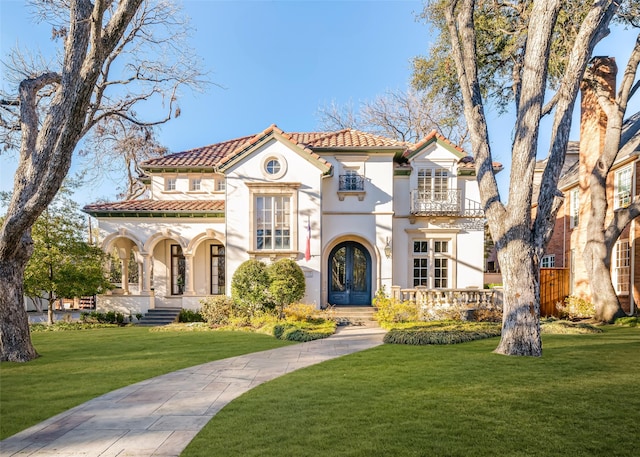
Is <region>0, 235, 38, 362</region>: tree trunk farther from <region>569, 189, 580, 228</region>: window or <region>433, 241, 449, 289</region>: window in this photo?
<region>569, 189, 580, 228</region>: window

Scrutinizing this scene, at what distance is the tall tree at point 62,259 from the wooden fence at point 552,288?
19232 millimetres

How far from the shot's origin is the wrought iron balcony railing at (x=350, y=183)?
15.6 meters

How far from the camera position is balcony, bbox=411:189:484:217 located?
1590 centimetres

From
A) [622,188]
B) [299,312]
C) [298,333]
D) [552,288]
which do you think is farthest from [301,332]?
[622,188]

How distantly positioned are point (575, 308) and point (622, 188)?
18.1 ft

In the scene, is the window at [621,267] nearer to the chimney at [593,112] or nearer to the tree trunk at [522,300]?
the chimney at [593,112]

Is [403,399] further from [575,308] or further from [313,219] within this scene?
[575,308]

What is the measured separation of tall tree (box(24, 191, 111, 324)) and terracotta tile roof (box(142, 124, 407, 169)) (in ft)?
13.6

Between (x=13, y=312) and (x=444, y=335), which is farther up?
(x=13, y=312)

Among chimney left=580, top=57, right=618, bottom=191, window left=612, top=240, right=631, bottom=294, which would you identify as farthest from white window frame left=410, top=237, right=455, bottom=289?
window left=612, top=240, right=631, bottom=294

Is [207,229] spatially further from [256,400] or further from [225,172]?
[256,400]

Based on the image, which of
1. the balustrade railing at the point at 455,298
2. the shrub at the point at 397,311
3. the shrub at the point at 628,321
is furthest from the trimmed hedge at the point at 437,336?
the shrub at the point at 628,321

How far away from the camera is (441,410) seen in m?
4.84

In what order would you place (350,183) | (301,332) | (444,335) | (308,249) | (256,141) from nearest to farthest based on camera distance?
(444,335), (301,332), (308,249), (256,141), (350,183)
